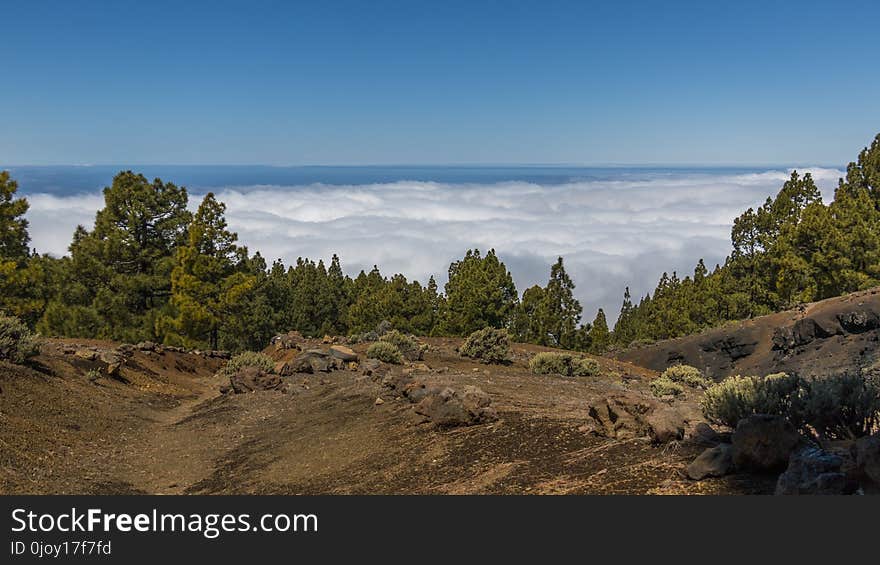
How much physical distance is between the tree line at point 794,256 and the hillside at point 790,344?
539cm

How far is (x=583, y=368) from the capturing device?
21.5 meters

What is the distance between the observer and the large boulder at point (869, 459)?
5504mm

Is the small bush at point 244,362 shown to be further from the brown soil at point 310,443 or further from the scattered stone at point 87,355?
the scattered stone at point 87,355

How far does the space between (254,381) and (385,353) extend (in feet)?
15.0

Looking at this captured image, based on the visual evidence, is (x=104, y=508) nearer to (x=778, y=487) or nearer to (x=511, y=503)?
(x=511, y=503)

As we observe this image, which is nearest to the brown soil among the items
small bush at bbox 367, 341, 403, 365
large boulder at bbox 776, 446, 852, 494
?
large boulder at bbox 776, 446, 852, 494

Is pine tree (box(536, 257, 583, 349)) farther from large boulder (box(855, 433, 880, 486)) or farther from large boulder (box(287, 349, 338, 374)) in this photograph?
large boulder (box(855, 433, 880, 486))

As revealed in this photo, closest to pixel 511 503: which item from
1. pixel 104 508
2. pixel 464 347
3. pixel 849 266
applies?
pixel 104 508

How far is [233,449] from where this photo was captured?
12.7 metres

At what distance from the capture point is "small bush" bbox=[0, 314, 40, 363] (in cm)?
1539

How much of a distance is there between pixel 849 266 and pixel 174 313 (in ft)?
140

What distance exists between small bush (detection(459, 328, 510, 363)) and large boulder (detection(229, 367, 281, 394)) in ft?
27.5

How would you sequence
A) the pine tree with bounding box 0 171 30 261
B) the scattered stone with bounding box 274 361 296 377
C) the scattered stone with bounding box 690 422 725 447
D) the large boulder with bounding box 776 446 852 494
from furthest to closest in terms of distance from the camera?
the pine tree with bounding box 0 171 30 261
the scattered stone with bounding box 274 361 296 377
the scattered stone with bounding box 690 422 725 447
the large boulder with bounding box 776 446 852 494

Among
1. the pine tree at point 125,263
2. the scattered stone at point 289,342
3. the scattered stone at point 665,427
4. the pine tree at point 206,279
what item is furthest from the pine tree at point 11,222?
the scattered stone at point 665,427
